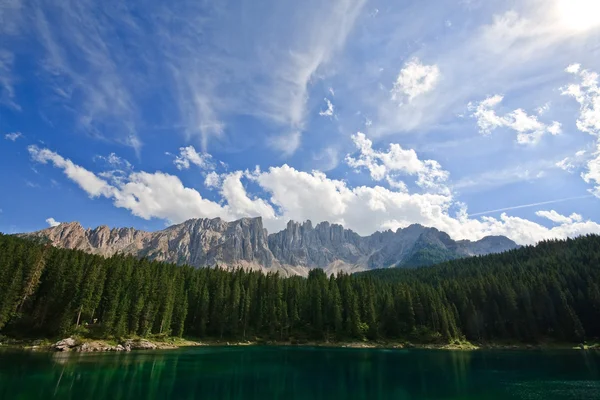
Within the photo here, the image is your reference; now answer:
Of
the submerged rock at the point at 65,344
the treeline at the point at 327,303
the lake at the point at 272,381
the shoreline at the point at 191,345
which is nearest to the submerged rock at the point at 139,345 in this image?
the shoreline at the point at 191,345

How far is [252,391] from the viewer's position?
3538 cm

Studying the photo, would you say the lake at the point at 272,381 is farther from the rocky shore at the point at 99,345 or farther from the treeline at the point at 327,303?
Result: the treeline at the point at 327,303

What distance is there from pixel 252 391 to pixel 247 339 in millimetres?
79490

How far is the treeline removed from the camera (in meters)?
84.6

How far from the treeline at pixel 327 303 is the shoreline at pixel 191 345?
332 centimetres

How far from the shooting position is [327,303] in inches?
4665

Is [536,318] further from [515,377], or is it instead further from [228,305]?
[228,305]

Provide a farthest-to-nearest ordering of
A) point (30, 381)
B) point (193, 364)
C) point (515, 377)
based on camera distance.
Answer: point (193, 364)
point (515, 377)
point (30, 381)

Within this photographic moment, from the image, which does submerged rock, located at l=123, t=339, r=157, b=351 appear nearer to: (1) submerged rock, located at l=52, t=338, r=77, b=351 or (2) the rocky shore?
(2) the rocky shore

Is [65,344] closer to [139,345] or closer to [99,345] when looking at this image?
[99,345]

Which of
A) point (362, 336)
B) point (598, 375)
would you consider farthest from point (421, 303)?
point (598, 375)

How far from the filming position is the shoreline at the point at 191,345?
6469 cm

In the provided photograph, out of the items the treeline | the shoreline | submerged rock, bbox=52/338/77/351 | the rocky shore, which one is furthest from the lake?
the treeline

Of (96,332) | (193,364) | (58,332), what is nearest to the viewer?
(193,364)
